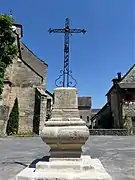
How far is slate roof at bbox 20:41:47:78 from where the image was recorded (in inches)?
1237

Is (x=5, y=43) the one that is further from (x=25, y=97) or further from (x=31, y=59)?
(x=31, y=59)

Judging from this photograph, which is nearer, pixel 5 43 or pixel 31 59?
pixel 5 43

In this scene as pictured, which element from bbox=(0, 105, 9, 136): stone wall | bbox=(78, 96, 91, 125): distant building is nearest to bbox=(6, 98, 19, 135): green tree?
bbox=(0, 105, 9, 136): stone wall

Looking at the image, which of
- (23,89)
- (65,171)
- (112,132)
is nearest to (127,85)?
(112,132)

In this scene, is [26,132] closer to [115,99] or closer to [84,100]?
[115,99]

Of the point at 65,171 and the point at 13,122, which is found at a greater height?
the point at 13,122

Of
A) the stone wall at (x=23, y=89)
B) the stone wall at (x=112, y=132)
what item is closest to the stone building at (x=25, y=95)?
the stone wall at (x=23, y=89)

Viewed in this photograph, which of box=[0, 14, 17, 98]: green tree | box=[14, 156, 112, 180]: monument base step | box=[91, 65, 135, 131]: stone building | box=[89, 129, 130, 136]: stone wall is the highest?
box=[0, 14, 17, 98]: green tree

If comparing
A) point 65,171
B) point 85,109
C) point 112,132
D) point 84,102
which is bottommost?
point 112,132

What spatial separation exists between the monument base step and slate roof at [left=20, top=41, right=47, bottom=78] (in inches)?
1102

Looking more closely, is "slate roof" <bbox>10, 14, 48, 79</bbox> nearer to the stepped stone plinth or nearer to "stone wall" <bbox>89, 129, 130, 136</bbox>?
"stone wall" <bbox>89, 129, 130, 136</bbox>

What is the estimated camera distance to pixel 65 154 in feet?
12.0

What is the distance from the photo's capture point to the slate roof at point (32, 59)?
3142 centimetres

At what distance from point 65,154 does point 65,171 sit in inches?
11.7
